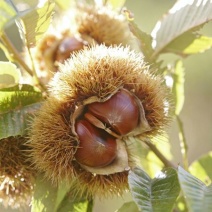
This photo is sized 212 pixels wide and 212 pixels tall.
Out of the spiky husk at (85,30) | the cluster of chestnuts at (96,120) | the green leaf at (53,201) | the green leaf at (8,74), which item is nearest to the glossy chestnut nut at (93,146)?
the cluster of chestnuts at (96,120)

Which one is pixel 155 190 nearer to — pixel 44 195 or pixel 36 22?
pixel 44 195

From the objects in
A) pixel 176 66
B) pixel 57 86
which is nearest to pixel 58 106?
pixel 57 86

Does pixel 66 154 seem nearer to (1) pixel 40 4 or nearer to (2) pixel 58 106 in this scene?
(2) pixel 58 106

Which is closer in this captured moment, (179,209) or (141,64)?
(141,64)

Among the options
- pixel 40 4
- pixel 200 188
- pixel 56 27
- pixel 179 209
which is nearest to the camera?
pixel 200 188

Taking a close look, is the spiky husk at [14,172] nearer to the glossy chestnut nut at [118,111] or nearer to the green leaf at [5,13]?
the glossy chestnut nut at [118,111]

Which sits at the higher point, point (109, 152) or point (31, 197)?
point (109, 152)

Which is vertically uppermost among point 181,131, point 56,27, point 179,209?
point 56,27

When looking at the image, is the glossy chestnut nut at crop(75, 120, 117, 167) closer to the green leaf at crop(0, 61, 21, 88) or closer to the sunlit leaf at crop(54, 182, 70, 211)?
A: the sunlit leaf at crop(54, 182, 70, 211)

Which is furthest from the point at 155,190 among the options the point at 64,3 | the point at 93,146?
the point at 64,3
